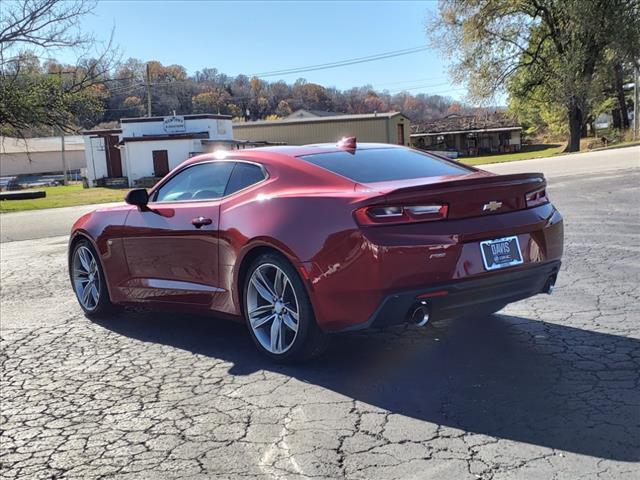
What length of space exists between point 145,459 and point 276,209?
1855 mm

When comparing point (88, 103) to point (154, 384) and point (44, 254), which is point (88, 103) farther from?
point (154, 384)

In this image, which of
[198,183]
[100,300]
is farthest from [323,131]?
[198,183]

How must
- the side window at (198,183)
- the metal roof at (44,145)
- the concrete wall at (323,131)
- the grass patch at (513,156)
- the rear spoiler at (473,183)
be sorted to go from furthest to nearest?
the metal roof at (44,145), the concrete wall at (323,131), the grass patch at (513,156), the side window at (198,183), the rear spoiler at (473,183)

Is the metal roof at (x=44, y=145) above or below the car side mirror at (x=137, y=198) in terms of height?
above

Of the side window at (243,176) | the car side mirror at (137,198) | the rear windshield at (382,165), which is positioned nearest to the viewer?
the rear windshield at (382,165)

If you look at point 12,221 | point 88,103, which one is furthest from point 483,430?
point 88,103

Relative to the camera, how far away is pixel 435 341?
16.0 feet

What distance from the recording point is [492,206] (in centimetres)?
421

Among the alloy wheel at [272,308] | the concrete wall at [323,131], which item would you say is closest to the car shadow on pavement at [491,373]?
the alloy wheel at [272,308]

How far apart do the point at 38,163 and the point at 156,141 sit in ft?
122

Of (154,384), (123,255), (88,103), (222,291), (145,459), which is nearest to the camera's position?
(145,459)

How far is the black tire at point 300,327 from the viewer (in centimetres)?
420

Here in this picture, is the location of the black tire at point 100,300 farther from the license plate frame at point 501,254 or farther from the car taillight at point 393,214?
the license plate frame at point 501,254

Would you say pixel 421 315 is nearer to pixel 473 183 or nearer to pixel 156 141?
pixel 473 183
